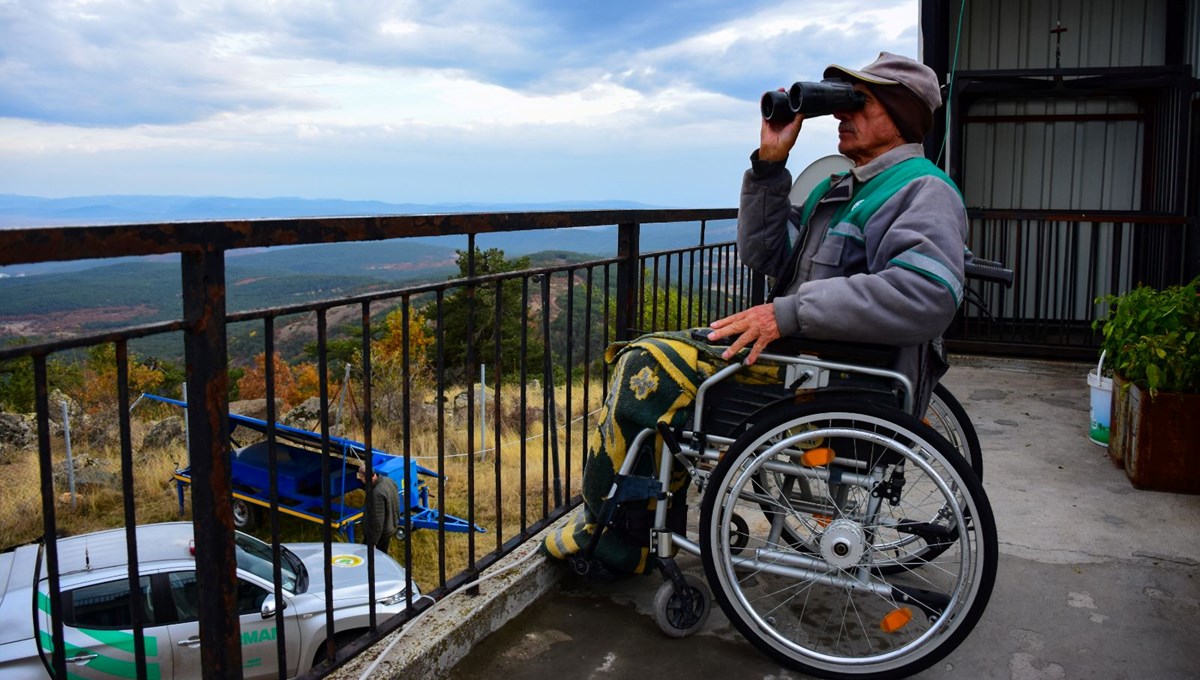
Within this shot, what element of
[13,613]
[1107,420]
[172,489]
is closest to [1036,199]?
[1107,420]

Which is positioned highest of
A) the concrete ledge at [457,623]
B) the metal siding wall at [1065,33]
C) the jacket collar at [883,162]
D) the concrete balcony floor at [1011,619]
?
the metal siding wall at [1065,33]

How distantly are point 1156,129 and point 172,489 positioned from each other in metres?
17.0

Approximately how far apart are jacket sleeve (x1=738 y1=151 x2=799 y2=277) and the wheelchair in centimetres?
38

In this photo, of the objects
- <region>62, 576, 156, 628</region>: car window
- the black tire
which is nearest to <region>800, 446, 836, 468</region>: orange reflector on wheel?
<region>62, 576, 156, 628</region>: car window

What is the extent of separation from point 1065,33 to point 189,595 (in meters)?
8.10

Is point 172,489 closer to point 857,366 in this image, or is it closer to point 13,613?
point 13,613

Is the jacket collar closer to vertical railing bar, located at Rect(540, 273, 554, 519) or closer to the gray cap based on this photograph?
the gray cap

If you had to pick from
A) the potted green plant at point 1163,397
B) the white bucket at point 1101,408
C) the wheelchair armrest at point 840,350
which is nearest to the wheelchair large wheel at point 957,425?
the wheelchair armrest at point 840,350

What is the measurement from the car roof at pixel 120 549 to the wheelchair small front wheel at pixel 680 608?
18.0 feet

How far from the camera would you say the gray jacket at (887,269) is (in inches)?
70.2

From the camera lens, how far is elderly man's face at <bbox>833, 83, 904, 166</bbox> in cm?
206

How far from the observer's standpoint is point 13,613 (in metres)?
6.88

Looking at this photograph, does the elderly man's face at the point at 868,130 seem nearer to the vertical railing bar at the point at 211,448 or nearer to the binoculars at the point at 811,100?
the binoculars at the point at 811,100

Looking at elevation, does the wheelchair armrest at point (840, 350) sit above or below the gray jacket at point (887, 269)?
Answer: below
